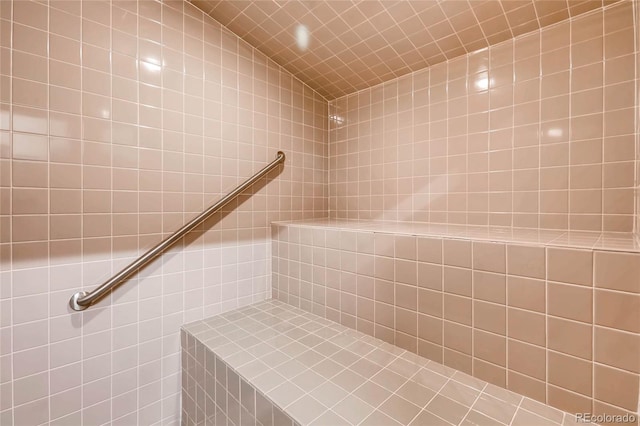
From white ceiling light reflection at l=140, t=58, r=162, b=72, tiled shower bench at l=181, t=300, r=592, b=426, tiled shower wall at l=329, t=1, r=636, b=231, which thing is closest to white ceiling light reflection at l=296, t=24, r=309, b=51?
tiled shower wall at l=329, t=1, r=636, b=231

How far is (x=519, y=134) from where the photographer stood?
153 centimetres

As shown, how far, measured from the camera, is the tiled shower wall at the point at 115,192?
3.78 ft

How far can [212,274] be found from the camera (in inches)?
68.2

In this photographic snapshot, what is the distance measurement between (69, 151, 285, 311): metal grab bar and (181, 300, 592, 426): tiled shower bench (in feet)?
1.56

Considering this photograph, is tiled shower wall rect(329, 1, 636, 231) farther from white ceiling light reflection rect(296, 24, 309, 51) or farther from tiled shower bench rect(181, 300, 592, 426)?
tiled shower bench rect(181, 300, 592, 426)

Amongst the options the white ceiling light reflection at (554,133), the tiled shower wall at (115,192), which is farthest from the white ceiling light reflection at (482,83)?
the tiled shower wall at (115,192)

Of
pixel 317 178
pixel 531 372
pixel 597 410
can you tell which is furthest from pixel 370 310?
pixel 317 178

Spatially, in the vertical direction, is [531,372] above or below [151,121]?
below

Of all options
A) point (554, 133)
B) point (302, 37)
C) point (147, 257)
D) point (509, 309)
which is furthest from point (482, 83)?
point (147, 257)

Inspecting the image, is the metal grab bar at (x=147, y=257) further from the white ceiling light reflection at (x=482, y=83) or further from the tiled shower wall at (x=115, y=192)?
the white ceiling light reflection at (x=482, y=83)

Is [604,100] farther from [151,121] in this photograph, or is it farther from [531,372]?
[151,121]

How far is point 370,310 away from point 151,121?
1584 millimetres

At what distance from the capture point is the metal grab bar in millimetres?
→ 1265

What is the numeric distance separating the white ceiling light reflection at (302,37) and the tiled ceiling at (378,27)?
19 mm
